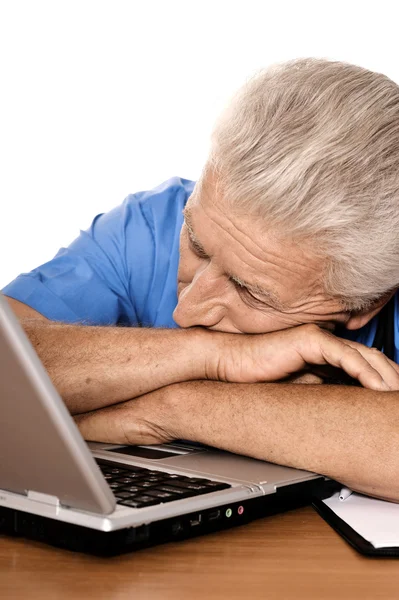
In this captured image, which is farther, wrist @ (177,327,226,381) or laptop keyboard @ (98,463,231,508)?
wrist @ (177,327,226,381)

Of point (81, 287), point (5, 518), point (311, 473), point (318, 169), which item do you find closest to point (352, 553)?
point (311, 473)

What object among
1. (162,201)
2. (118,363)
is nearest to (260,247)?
(118,363)

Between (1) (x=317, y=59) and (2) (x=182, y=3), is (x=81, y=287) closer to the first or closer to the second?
(1) (x=317, y=59)

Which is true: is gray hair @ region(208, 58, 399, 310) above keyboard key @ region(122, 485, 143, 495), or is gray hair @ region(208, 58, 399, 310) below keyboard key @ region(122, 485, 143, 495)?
above

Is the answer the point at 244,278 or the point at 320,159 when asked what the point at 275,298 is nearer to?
the point at 244,278

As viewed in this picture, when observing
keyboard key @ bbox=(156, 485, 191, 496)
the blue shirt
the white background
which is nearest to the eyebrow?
the blue shirt

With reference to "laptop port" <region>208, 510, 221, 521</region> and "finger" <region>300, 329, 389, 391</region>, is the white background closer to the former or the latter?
"finger" <region>300, 329, 389, 391</region>

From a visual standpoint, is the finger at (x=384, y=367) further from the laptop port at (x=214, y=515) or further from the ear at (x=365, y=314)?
the laptop port at (x=214, y=515)

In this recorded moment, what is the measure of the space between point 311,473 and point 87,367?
381mm

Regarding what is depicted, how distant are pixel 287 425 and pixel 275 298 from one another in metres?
0.28

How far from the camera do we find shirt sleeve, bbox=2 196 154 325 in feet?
5.16

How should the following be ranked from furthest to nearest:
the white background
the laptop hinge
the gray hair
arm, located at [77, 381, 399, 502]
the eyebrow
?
the white background → the eyebrow → the gray hair → arm, located at [77, 381, 399, 502] → the laptop hinge

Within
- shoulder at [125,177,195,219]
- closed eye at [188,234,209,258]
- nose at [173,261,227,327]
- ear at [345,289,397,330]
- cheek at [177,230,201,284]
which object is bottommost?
ear at [345,289,397,330]

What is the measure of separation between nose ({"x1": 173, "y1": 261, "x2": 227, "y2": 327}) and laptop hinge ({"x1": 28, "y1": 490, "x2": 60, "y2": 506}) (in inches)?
20.8
